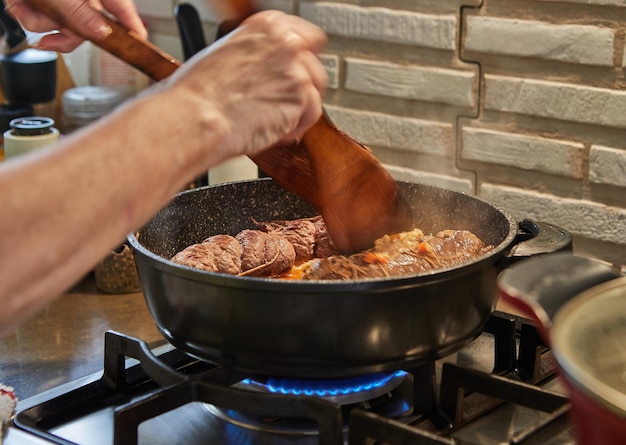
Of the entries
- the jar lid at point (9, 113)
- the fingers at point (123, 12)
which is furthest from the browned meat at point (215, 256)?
the jar lid at point (9, 113)

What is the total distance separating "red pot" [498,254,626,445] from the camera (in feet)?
1.74

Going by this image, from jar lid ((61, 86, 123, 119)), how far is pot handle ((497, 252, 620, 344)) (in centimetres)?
151

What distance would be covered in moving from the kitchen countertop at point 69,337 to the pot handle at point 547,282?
2.39ft

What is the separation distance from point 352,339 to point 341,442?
10cm

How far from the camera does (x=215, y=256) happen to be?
3.79 feet

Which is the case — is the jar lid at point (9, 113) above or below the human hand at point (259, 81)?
below

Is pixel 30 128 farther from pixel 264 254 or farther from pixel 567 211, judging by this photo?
pixel 567 211

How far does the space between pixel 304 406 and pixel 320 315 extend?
0.30 feet

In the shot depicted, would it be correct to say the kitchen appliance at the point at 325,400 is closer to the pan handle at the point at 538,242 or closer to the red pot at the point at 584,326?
the pan handle at the point at 538,242

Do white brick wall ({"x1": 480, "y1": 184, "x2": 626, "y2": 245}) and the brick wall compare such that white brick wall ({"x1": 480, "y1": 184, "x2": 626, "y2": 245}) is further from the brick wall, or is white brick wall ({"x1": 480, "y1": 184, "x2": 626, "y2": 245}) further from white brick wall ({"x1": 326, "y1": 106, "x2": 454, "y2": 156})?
white brick wall ({"x1": 326, "y1": 106, "x2": 454, "y2": 156})

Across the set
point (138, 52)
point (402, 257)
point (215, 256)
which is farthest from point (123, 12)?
point (402, 257)

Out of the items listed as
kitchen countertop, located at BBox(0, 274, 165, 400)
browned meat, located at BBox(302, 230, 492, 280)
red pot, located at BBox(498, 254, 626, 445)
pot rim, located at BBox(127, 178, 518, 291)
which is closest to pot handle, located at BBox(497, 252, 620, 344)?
red pot, located at BBox(498, 254, 626, 445)

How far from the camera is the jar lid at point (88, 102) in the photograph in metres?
2.03

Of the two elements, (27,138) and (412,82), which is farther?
(412,82)
